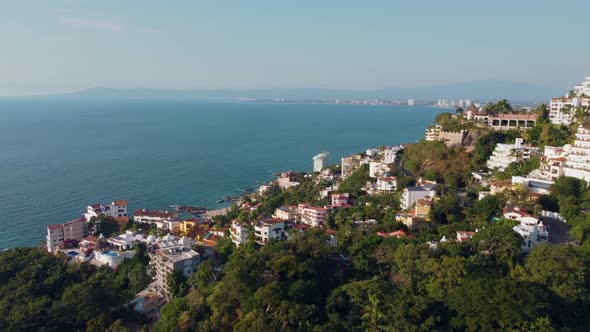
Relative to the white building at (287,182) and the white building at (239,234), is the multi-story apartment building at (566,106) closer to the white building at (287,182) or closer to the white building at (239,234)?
the white building at (287,182)

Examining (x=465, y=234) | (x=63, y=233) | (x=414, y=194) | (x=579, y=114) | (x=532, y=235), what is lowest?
(x=63, y=233)

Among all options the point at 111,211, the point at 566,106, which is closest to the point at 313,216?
the point at 111,211

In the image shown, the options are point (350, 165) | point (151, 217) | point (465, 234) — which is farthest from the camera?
point (350, 165)

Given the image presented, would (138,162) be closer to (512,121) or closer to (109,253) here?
(109,253)

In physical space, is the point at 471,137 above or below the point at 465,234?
above

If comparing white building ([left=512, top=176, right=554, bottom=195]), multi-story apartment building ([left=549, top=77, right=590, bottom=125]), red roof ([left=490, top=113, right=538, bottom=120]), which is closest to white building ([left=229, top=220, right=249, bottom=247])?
white building ([left=512, top=176, right=554, bottom=195])

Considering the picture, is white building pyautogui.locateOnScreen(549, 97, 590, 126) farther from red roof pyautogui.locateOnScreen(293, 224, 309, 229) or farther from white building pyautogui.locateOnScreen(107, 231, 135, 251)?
white building pyautogui.locateOnScreen(107, 231, 135, 251)

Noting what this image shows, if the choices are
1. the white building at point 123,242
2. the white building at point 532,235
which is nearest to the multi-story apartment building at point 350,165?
the white building at point 123,242
